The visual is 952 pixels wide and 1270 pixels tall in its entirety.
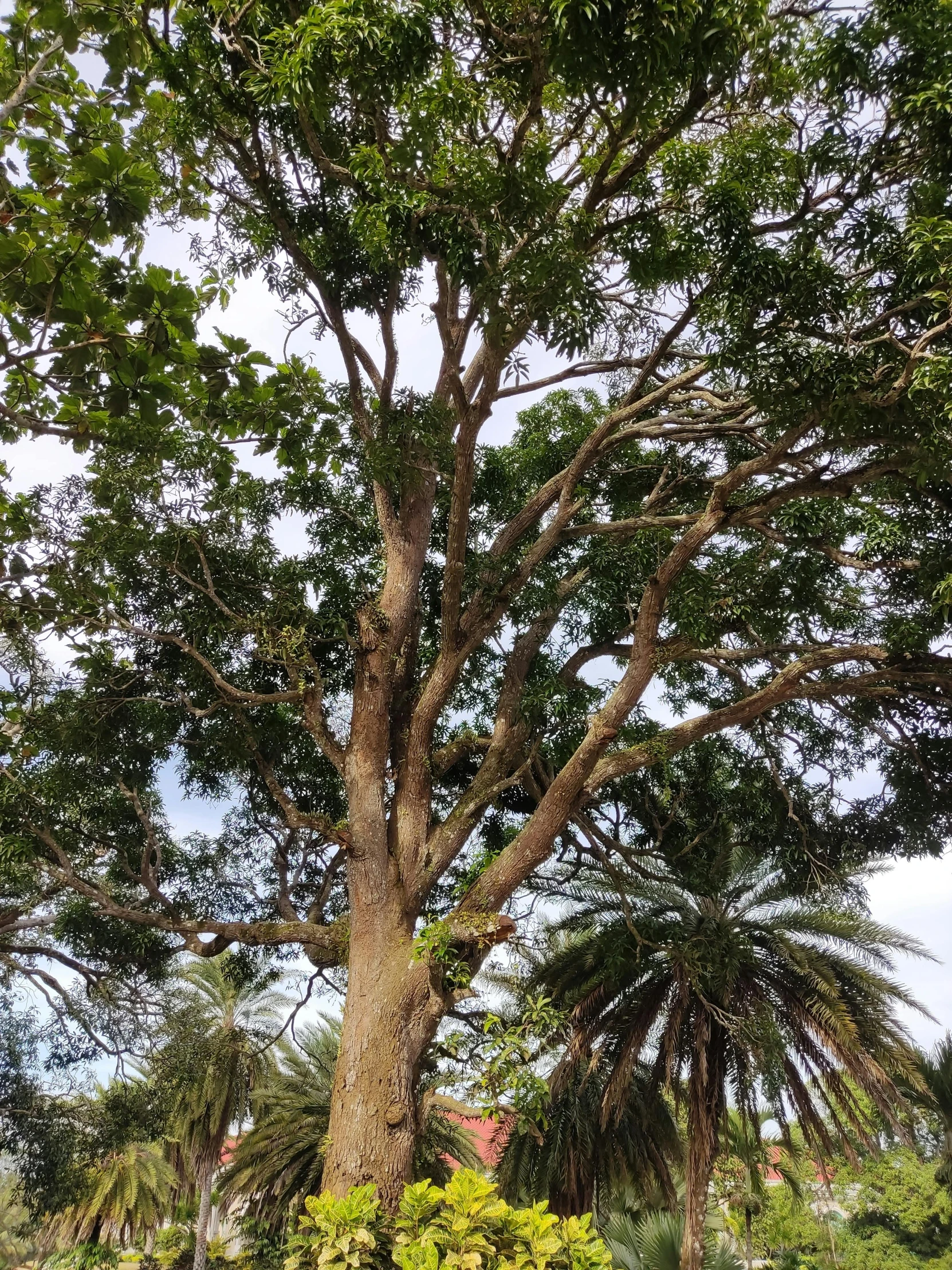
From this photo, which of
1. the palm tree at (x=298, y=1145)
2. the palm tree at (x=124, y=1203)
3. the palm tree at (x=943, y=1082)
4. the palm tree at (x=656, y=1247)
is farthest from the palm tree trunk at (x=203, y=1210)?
the palm tree at (x=943, y=1082)

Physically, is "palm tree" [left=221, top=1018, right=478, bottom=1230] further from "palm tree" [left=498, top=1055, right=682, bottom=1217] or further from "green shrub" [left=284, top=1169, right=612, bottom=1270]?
"green shrub" [left=284, top=1169, right=612, bottom=1270]

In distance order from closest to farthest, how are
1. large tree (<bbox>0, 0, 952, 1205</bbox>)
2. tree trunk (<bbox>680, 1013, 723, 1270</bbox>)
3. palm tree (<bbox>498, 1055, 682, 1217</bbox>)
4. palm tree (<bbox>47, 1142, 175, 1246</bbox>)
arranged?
large tree (<bbox>0, 0, 952, 1205</bbox>)
tree trunk (<bbox>680, 1013, 723, 1270</bbox>)
palm tree (<bbox>498, 1055, 682, 1217</bbox>)
palm tree (<bbox>47, 1142, 175, 1246</bbox>)

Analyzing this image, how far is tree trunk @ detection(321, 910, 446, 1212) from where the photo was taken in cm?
595

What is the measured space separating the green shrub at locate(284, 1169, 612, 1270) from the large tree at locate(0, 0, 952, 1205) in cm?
79

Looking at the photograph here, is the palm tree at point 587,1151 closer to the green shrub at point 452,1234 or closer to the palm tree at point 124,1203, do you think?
the green shrub at point 452,1234

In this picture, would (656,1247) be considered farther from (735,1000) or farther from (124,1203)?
(124,1203)

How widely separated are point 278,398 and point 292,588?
15.1ft

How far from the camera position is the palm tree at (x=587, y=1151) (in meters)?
13.1

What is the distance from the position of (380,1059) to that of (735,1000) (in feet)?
22.3

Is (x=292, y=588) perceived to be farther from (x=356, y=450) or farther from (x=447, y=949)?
(x=447, y=949)

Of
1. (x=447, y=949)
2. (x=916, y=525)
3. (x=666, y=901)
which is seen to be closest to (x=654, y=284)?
(x=916, y=525)

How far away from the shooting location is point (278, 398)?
4441 millimetres

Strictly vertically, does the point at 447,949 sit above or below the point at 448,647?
below

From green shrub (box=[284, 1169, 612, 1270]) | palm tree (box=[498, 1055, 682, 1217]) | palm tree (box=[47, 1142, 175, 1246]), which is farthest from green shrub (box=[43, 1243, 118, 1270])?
green shrub (box=[284, 1169, 612, 1270])
